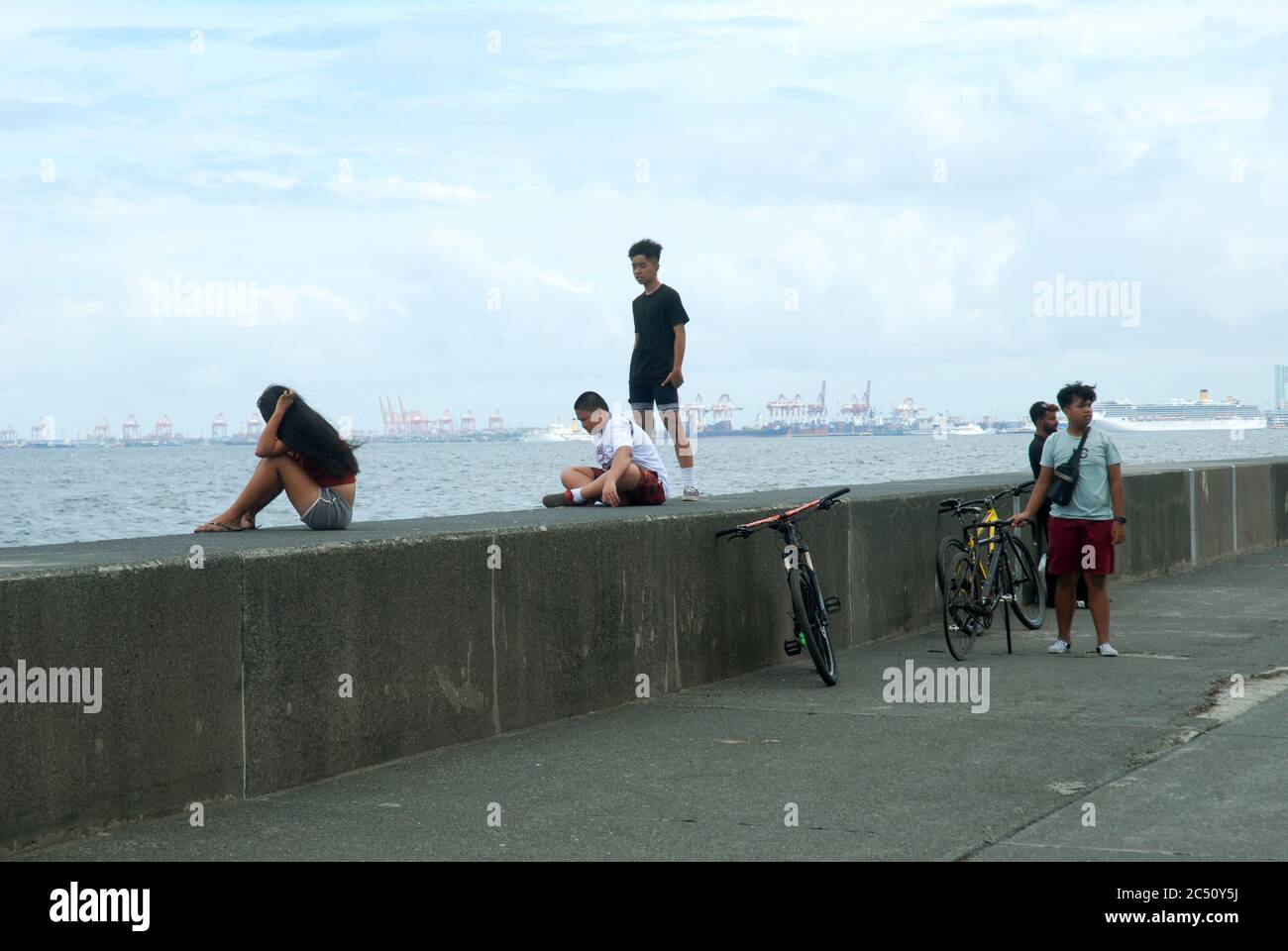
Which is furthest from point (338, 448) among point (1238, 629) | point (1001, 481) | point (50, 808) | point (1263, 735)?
point (1001, 481)

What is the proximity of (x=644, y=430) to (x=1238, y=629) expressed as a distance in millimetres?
4852

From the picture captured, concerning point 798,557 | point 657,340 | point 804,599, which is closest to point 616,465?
point 657,340

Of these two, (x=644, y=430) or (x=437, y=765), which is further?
(x=644, y=430)

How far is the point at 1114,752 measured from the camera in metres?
7.49

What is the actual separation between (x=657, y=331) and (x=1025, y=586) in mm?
3605

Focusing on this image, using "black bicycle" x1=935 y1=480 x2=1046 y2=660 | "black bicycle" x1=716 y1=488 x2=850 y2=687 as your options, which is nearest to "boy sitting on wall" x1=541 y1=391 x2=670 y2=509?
"black bicycle" x1=716 y1=488 x2=850 y2=687

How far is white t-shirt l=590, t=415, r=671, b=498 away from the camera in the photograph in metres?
11.2

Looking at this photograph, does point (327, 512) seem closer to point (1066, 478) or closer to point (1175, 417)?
point (1066, 478)

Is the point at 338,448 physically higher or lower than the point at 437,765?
higher

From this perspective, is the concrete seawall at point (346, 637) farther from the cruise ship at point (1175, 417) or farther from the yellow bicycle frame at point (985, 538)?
the cruise ship at point (1175, 417)

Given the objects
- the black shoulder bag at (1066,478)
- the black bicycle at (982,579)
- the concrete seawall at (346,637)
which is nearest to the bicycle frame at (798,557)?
the concrete seawall at (346,637)

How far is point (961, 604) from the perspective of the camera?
1132 centimetres
